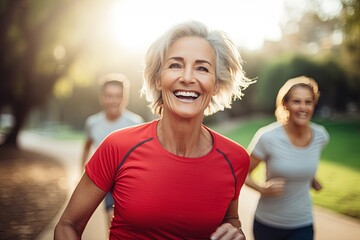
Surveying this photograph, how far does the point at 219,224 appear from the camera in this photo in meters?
2.34

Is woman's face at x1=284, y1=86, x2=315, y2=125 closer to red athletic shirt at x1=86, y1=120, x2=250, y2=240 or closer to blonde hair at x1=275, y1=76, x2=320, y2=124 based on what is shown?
blonde hair at x1=275, y1=76, x2=320, y2=124

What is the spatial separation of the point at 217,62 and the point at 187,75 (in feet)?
0.82

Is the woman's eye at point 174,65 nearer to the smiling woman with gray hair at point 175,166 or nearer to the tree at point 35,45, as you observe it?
the smiling woman with gray hair at point 175,166

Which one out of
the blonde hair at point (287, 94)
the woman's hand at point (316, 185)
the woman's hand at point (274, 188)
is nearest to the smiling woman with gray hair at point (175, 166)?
the woman's hand at point (274, 188)

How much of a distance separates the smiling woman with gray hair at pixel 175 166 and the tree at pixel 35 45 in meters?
13.9

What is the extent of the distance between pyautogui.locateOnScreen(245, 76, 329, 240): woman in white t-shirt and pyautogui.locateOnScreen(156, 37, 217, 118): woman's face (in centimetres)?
173

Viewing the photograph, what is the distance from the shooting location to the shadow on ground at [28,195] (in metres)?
6.80

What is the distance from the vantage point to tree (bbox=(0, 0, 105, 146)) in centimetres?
1625

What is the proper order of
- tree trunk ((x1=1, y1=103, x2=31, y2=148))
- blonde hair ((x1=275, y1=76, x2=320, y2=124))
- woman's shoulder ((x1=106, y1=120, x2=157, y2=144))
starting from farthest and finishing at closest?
tree trunk ((x1=1, y1=103, x2=31, y2=148)), blonde hair ((x1=275, y1=76, x2=320, y2=124)), woman's shoulder ((x1=106, y1=120, x2=157, y2=144))

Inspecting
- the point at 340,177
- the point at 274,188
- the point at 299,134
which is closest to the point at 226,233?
the point at 274,188

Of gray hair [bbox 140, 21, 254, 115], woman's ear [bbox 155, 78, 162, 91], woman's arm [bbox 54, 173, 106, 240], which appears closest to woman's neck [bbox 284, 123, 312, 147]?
gray hair [bbox 140, 21, 254, 115]

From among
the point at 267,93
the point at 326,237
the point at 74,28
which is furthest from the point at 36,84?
the point at 267,93

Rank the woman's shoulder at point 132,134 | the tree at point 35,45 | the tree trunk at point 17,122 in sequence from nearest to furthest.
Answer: the woman's shoulder at point 132,134 < the tree at point 35,45 < the tree trunk at point 17,122

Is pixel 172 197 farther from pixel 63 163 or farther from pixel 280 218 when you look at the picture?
pixel 63 163
